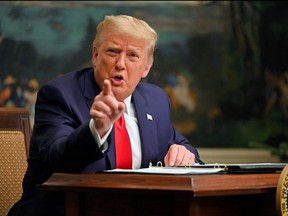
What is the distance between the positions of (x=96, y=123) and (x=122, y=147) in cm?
68

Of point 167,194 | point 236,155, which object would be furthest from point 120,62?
point 236,155

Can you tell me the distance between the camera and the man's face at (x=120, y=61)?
3467 mm

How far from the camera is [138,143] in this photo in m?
3.65

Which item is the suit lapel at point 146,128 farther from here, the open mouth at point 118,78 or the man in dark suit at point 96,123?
the open mouth at point 118,78

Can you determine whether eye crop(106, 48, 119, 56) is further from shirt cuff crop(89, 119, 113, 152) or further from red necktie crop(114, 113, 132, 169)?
shirt cuff crop(89, 119, 113, 152)

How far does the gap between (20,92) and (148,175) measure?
5265 millimetres

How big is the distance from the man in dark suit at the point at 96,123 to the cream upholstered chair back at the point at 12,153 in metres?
0.54

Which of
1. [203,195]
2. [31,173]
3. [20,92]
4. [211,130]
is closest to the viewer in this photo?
[203,195]

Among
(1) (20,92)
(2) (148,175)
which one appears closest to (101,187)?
(2) (148,175)

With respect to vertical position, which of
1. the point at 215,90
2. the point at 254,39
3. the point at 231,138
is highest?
the point at 254,39

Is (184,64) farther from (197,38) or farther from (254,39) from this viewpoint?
(254,39)

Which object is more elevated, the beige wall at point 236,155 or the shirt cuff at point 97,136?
the shirt cuff at point 97,136

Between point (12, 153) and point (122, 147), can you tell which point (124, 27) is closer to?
point (122, 147)

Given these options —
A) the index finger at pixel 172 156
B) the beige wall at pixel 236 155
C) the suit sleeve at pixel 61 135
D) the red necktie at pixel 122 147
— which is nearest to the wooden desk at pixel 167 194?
the suit sleeve at pixel 61 135
